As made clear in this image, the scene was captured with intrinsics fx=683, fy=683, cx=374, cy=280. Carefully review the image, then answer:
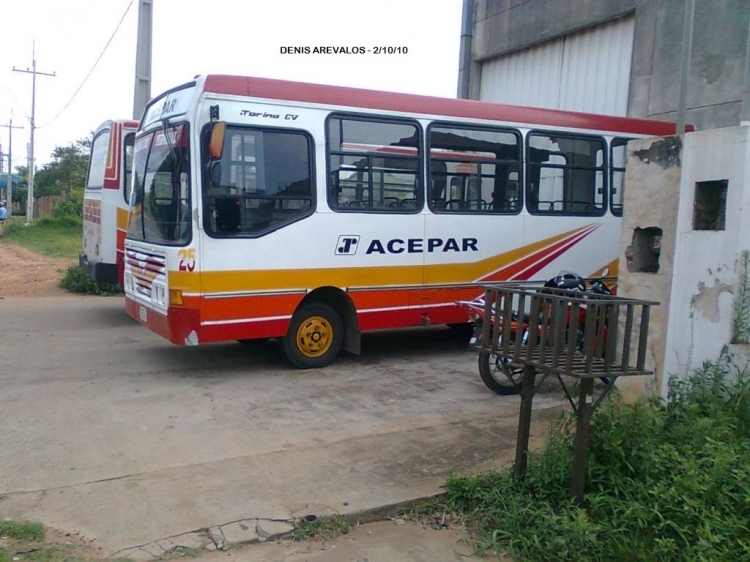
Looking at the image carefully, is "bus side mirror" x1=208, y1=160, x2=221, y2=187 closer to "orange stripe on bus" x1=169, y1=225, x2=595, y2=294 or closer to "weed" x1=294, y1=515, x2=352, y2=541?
"orange stripe on bus" x1=169, y1=225, x2=595, y2=294

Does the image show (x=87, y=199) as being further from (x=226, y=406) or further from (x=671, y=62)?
(x=671, y=62)

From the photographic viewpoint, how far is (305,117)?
283 inches

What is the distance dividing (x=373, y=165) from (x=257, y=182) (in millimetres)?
1402

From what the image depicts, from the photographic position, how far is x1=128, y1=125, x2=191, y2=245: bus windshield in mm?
6770

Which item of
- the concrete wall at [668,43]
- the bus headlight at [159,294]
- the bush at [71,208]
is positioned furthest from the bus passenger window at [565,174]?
the bush at [71,208]

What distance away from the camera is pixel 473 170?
8.40 meters

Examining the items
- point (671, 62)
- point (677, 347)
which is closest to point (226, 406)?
point (677, 347)

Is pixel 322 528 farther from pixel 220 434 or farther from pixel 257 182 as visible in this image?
pixel 257 182

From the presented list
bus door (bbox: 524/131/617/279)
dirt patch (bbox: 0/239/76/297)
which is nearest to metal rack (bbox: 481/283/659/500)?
bus door (bbox: 524/131/617/279)

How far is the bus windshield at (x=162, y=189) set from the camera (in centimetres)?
677

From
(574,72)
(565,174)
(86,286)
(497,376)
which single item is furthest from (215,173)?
(574,72)

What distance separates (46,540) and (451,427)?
309 cm

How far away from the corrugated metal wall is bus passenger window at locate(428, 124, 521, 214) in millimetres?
4337

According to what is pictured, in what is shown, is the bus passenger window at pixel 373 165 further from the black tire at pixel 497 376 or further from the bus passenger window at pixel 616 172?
the bus passenger window at pixel 616 172
